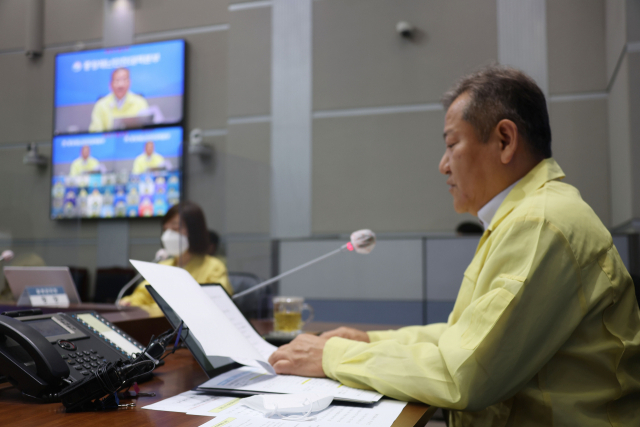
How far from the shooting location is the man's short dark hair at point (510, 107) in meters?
1.13

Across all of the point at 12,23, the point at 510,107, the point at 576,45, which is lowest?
the point at 510,107

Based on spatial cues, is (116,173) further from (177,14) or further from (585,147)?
(585,147)

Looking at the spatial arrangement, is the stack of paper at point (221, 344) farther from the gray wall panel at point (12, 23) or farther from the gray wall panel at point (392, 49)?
the gray wall panel at point (12, 23)

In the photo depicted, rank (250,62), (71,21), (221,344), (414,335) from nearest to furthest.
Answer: (221,344)
(414,335)
(250,62)
(71,21)

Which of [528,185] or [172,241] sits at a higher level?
[528,185]

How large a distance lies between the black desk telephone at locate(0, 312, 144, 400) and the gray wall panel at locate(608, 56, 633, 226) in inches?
102

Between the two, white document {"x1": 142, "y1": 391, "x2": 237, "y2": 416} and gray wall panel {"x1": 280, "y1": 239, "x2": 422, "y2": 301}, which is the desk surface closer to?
white document {"x1": 142, "y1": 391, "x2": 237, "y2": 416}

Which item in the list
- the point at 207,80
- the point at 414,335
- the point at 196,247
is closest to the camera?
the point at 414,335

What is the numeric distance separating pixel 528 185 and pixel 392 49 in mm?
2694

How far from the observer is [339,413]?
750mm

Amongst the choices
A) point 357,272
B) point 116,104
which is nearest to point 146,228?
point 116,104

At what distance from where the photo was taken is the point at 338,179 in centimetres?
357

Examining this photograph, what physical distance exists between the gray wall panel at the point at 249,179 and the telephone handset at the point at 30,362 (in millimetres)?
2086

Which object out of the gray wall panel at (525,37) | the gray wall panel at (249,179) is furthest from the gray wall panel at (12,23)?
the gray wall panel at (525,37)
